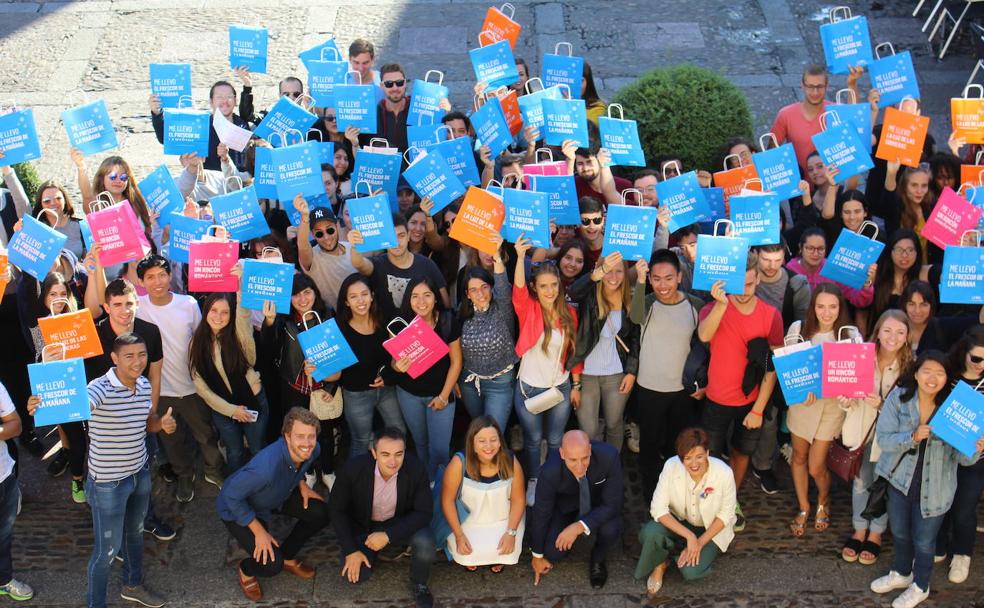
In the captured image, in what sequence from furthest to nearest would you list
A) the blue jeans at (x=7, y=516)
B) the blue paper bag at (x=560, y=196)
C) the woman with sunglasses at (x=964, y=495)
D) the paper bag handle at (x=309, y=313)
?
the blue paper bag at (x=560, y=196)
the paper bag handle at (x=309, y=313)
the blue jeans at (x=7, y=516)
the woman with sunglasses at (x=964, y=495)

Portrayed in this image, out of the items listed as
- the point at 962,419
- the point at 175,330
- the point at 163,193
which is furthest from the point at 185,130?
the point at 962,419

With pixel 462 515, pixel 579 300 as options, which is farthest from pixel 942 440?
pixel 462 515

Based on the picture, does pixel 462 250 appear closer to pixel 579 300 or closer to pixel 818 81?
pixel 579 300

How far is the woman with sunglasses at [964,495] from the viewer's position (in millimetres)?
6832

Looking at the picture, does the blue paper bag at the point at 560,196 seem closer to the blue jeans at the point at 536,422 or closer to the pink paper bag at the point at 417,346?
the blue jeans at the point at 536,422

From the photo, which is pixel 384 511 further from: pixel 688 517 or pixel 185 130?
pixel 185 130

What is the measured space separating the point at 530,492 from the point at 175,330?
2.71 metres

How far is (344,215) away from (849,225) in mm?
3846

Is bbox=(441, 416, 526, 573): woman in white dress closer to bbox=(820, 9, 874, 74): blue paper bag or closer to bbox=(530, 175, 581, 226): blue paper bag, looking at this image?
bbox=(530, 175, 581, 226): blue paper bag

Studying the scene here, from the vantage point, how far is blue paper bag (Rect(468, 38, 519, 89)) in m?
9.75

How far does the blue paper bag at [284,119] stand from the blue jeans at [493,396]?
8.86 feet

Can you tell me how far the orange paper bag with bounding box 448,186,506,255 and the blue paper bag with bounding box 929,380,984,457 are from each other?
301 centimetres

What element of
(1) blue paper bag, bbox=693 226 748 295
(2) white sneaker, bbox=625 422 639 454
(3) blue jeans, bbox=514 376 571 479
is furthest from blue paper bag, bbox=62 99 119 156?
(1) blue paper bag, bbox=693 226 748 295

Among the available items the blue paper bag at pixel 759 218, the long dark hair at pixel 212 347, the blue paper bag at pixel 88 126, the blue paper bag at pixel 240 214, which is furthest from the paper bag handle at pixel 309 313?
the blue paper bag at pixel 759 218
